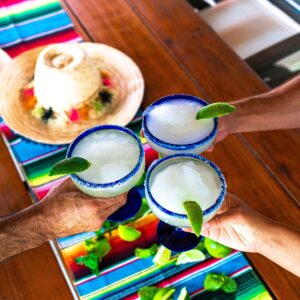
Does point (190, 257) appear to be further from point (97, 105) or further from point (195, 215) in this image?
point (97, 105)

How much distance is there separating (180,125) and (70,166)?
1.18 ft

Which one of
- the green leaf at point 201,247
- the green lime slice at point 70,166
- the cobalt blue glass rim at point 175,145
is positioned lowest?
the green leaf at point 201,247

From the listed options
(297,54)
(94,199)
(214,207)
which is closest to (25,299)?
(94,199)

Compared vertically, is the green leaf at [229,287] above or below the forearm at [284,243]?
below

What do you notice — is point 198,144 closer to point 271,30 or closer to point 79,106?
point 79,106

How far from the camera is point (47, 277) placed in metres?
1.23

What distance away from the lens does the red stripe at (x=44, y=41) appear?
1.85m

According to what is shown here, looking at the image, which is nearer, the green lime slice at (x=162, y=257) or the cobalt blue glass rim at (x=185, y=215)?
the cobalt blue glass rim at (x=185, y=215)

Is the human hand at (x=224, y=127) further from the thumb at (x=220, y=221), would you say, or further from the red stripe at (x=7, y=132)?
the red stripe at (x=7, y=132)

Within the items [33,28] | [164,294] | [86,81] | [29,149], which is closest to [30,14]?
[33,28]

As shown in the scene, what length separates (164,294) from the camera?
1172 millimetres

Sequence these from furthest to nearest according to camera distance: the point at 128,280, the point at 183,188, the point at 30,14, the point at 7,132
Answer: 1. the point at 30,14
2. the point at 7,132
3. the point at 128,280
4. the point at 183,188

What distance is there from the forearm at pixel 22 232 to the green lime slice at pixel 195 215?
0.44 meters

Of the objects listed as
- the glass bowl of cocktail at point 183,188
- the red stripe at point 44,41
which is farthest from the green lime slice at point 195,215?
the red stripe at point 44,41
